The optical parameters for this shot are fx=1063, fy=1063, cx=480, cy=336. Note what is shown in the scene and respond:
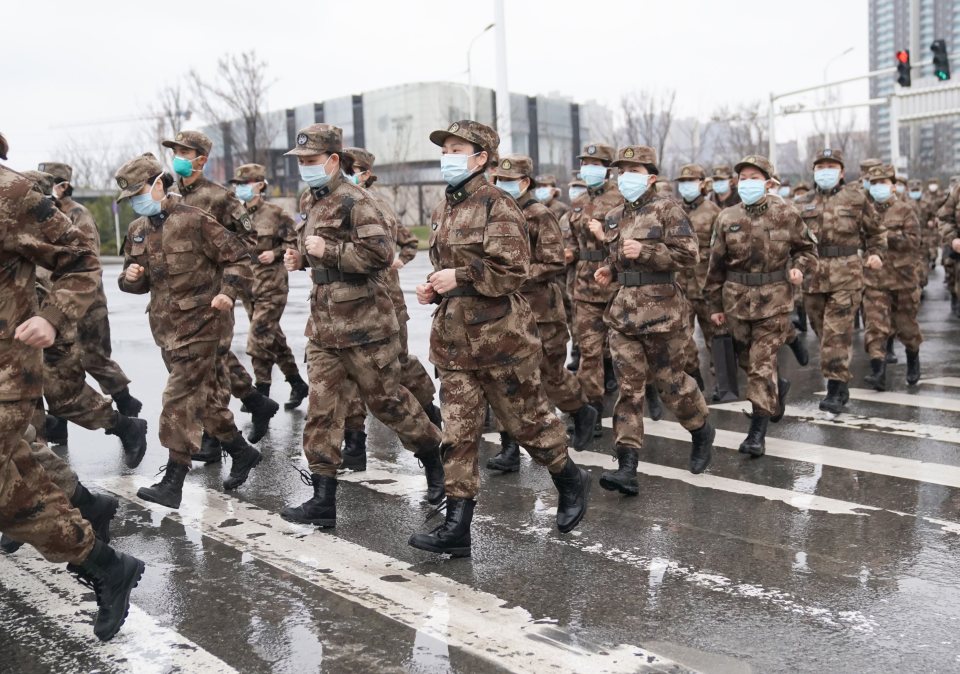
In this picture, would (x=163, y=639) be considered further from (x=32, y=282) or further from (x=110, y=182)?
(x=110, y=182)

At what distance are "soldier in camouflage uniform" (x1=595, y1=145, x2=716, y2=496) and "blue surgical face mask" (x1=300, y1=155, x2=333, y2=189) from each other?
193cm

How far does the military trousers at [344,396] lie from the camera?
604cm

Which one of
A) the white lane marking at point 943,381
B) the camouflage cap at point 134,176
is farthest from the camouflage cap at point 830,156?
the camouflage cap at point 134,176

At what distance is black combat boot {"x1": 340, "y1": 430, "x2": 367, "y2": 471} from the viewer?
24.6 feet

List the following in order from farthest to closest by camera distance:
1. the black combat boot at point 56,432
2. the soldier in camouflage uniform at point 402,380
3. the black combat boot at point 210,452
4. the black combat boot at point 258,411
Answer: the black combat boot at point 56,432 → the black combat boot at point 258,411 → the black combat boot at point 210,452 → the soldier in camouflage uniform at point 402,380

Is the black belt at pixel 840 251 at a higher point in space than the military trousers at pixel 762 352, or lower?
higher

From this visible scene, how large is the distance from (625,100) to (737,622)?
168 feet

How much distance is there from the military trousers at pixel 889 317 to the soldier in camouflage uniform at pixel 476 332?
5.85 metres

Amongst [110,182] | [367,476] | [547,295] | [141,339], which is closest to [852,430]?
A: [547,295]

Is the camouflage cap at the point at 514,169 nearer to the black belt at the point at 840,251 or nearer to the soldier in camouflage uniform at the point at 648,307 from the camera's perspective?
the soldier in camouflage uniform at the point at 648,307

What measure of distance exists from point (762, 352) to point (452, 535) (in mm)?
3449

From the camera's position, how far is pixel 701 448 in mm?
7066

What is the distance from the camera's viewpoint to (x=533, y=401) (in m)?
5.54

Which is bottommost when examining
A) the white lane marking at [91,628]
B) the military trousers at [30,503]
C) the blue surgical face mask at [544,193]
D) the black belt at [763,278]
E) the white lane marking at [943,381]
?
the white lane marking at [91,628]
